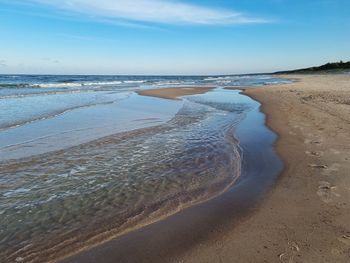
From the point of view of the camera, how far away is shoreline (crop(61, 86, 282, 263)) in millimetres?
3855

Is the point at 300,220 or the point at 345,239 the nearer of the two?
the point at 345,239

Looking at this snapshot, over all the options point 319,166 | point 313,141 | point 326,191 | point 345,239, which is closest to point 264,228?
point 345,239

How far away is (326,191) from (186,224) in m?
2.57

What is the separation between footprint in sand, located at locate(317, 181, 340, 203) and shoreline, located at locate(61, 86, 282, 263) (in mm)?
875

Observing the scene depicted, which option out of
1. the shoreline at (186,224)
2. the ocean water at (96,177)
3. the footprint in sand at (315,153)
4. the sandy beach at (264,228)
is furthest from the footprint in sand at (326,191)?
the footprint in sand at (315,153)

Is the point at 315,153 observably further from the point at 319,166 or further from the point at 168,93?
the point at 168,93

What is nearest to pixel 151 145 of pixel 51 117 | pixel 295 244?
pixel 295 244

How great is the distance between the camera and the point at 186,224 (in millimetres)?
4605

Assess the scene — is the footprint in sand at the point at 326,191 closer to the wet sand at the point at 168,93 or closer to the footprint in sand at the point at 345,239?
the footprint in sand at the point at 345,239

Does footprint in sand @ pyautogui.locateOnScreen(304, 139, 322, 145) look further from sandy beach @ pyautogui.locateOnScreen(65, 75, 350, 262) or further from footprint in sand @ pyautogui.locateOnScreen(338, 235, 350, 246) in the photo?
footprint in sand @ pyautogui.locateOnScreen(338, 235, 350, 246)

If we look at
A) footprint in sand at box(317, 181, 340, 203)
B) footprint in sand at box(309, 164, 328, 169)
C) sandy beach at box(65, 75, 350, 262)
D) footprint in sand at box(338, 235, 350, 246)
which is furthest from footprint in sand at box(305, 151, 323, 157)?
footprint in sand at box(338, 235, 350, 246)

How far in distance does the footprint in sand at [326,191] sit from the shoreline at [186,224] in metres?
0.88

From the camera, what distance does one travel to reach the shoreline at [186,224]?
152 inches

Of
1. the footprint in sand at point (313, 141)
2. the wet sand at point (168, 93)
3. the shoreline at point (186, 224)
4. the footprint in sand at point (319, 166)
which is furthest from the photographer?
the wet sand at point (168, 93)
